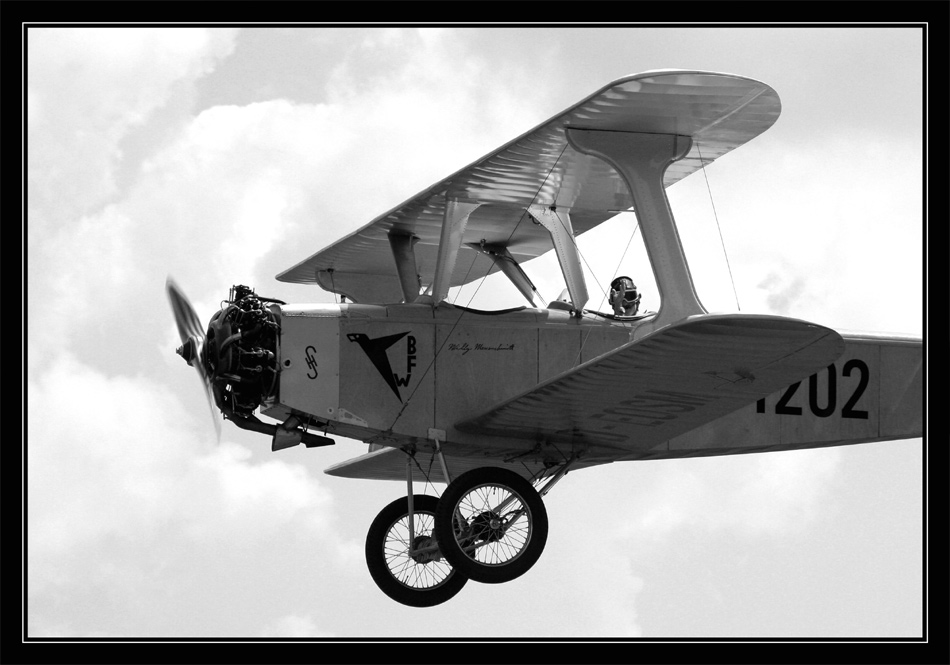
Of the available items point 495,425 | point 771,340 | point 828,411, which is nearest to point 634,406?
point 495,425

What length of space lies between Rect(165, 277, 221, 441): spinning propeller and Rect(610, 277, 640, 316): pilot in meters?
4.24

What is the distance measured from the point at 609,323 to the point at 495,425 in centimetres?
170

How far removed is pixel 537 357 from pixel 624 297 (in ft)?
4.92

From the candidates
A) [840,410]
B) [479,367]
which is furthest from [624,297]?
[840,410]

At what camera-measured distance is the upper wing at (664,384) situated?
41.9ft

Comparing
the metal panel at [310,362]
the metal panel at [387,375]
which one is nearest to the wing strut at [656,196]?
the metal panel at [387,375]

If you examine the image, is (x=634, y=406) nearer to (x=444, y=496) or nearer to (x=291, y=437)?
(x=444, y=496)

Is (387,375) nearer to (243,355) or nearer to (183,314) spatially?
(243,355)

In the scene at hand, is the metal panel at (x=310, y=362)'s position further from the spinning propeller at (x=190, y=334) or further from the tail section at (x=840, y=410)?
the tail section at (x=840, y=410)

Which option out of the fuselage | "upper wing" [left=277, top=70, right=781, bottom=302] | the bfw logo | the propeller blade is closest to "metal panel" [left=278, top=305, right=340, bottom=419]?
the fuselage

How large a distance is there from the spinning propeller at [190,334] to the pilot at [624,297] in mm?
4239

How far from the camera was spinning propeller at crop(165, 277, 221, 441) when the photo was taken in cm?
1505

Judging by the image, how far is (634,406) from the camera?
49.0ft

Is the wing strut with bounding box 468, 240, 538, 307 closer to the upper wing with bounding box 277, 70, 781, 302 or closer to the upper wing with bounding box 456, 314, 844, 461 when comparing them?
the upper wing with bounding box 277, 70, 781, 302
